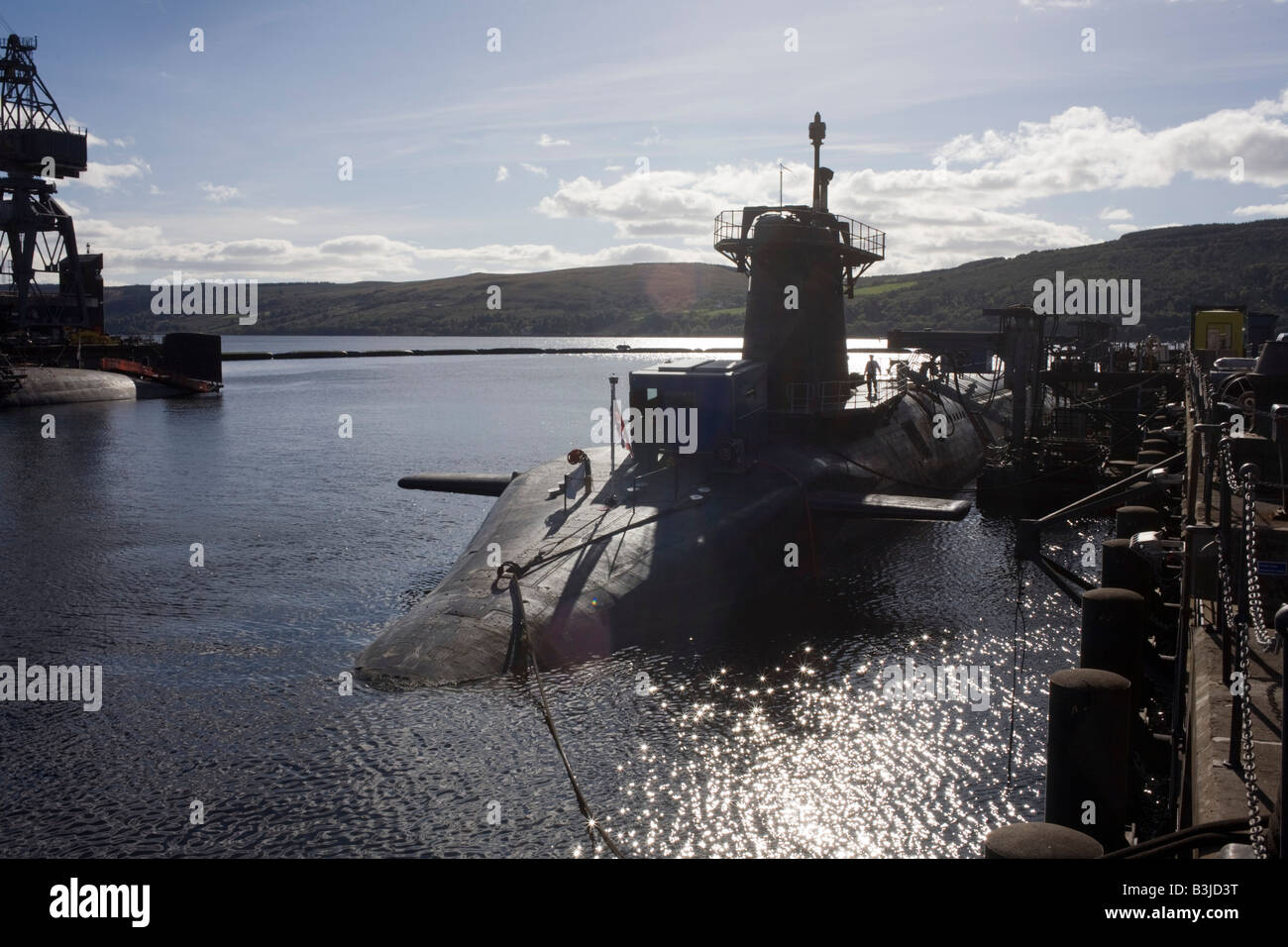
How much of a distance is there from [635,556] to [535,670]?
6.22 metres

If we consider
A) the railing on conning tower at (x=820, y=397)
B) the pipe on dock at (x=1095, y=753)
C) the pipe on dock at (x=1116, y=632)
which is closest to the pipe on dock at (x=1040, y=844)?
the pipe on dock at (x=1095, y=753)

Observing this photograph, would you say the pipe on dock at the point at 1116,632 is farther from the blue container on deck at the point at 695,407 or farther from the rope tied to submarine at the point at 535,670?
the blue container on deck at the point at 695,407

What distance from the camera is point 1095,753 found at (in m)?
11.6

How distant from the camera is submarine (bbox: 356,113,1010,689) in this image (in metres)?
22.2

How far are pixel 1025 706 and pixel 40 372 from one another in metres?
96.7

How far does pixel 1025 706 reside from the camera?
2066 centimetres

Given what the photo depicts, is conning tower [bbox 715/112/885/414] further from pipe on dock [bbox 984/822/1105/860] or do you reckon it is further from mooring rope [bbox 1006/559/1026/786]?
pipe on dock [bbox 984/822/1105/860]

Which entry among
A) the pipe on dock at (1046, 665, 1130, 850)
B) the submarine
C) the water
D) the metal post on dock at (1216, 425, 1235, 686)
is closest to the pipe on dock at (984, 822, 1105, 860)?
the pipe on dock at (1046, 665, 1130, 850)

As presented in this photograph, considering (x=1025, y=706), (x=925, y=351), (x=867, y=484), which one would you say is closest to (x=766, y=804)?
(x=1025, y=706)

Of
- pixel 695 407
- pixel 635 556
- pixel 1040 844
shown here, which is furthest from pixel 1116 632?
pixel 695 407

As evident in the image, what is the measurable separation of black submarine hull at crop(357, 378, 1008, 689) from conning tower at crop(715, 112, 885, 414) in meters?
2.43

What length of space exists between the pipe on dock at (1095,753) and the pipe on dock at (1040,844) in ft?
9.88

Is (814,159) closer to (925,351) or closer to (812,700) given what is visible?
(925,351)

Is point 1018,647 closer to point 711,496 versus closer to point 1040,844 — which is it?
point 711,496
